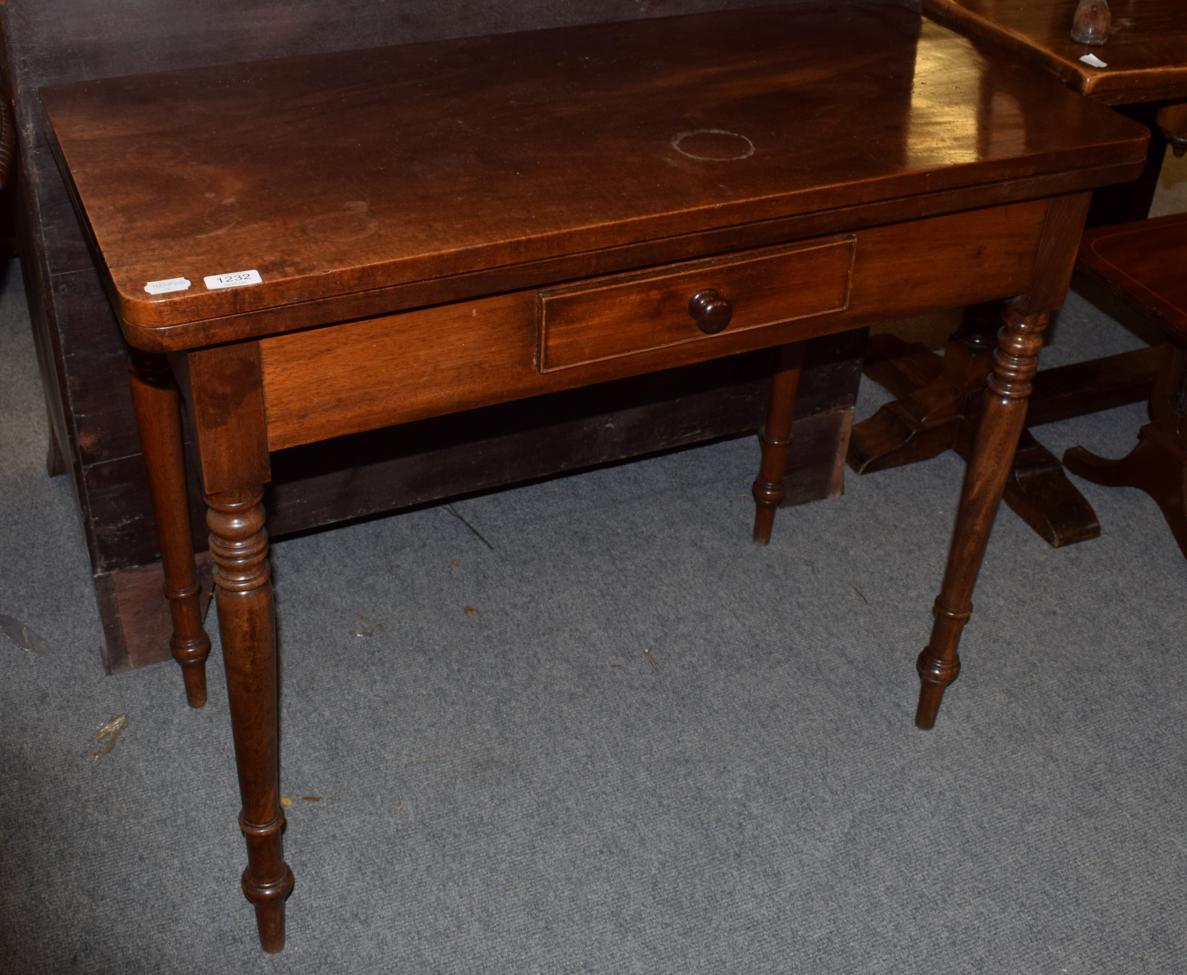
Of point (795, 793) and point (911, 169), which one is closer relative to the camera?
point (911, 169)

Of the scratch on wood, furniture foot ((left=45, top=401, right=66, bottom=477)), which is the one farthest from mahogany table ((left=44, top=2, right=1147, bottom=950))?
furniture foot ((left=45, top=401, right=66, bottom=477))

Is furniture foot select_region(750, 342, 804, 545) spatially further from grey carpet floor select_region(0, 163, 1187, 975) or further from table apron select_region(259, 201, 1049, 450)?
table apron select_region(259, 201, 1049, 450)

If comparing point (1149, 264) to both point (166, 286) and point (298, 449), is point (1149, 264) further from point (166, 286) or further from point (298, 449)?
point (166, 286)

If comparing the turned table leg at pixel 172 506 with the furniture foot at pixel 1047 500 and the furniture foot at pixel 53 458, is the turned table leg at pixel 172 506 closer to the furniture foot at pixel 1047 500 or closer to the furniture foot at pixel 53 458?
the furniture foot at pixel 53 458

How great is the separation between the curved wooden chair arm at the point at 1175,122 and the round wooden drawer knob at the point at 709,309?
3.98 feet

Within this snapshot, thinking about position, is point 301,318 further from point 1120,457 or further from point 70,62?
point 1120,457

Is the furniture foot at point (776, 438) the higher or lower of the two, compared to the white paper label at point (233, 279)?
lower

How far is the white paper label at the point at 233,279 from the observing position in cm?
135

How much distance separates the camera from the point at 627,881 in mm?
2035

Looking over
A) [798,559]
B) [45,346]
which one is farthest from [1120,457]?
[45,346]

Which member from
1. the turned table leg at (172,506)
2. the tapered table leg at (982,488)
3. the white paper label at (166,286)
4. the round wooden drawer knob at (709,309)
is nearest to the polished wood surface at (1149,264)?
the tapered table leg at (982,488)

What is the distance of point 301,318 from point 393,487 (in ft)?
3.52

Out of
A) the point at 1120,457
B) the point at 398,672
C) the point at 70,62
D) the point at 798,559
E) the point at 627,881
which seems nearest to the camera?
the point at 70,62

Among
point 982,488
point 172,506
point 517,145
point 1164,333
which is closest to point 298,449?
point 172,506
